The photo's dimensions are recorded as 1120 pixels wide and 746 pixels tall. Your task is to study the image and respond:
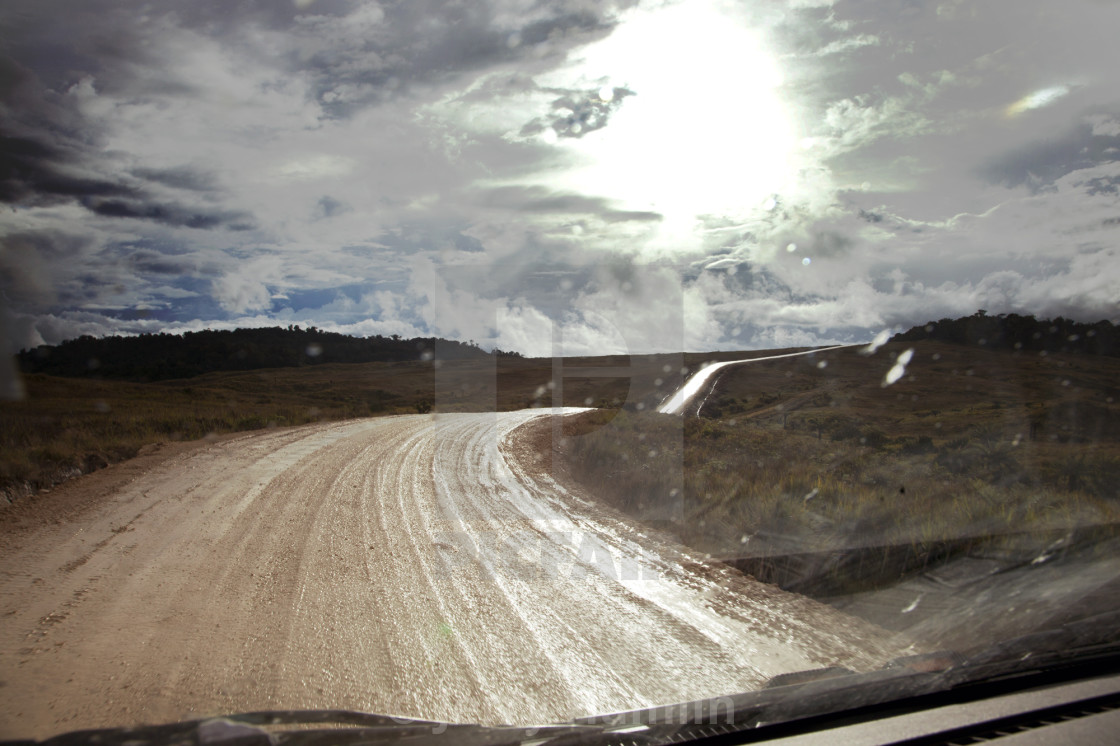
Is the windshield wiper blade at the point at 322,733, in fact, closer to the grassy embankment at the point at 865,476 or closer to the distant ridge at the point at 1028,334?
the grassy embankment at the point at 865,476

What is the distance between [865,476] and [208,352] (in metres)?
126

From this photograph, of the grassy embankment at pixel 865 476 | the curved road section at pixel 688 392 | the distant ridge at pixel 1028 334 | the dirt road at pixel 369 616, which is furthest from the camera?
the distant ridge at pixel 1028 334

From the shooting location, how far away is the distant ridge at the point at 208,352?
4028 inches

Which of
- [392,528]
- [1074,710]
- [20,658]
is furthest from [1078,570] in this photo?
[20,658]

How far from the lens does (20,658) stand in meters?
4.04

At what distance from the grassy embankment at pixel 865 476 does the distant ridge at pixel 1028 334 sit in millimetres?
35813

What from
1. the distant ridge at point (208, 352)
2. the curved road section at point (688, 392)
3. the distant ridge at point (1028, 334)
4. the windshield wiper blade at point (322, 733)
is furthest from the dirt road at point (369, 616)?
the distant ridge at point (208, 352)

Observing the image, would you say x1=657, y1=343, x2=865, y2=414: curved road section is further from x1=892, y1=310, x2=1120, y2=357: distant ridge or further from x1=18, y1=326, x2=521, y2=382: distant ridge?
x1=18, y1=326, x2=521, y2=382: distant ridge

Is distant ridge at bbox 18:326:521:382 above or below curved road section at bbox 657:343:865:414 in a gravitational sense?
above

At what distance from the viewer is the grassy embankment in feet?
20.0

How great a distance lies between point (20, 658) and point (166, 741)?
2965 mm

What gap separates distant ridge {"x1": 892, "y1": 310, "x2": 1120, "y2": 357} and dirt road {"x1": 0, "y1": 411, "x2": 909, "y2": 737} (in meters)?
68.3

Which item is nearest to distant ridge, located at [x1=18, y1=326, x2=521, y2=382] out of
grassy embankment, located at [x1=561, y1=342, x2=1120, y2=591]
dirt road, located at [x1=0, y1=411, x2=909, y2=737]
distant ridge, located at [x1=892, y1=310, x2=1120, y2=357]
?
distant ridge, located at [x1=892, y1=310, x2=1120, y2=357]

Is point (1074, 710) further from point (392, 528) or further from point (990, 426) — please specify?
point (990, 426)
